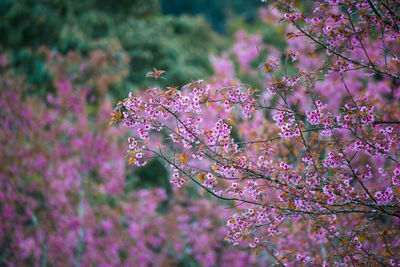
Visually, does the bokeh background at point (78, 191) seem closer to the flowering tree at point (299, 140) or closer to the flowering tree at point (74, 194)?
the flowering tree at point (74, 194)

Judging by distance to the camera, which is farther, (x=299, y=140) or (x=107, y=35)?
(x=107, y=35)

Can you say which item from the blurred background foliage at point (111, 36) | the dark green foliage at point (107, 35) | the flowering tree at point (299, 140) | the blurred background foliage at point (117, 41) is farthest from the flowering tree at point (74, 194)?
the flowering tree at point (299, 140)

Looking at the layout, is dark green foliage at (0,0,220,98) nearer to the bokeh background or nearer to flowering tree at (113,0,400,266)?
the bokeh background

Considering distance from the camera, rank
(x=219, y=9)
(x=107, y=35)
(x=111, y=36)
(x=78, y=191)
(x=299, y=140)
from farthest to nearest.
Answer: (x=219, y=9) → (x=107, y=35) → (x=111, y=36) → (x=78, y=191) → (x=299, y=140)

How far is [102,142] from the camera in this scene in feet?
20.1

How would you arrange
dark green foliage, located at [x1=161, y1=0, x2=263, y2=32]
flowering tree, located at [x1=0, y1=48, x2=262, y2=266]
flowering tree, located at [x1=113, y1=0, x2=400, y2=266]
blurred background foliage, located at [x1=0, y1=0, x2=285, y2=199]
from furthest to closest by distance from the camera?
dark green foliage, located at [x1=161, y1=0, x2=263, y2=32]
blurred background foliage, located at [x1=0, y1=0, x2=285, y2=199]
flowering tree, located at [x1=0, y1=48, x2=262, y2=266]
flowering tree, located at [x1=113, y1=0, x2=400, y2=266]

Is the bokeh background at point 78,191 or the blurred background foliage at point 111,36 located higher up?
the blurred background foliage at point 111,36

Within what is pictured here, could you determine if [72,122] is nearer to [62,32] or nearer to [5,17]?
[62,32]

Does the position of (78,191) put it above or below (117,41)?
below

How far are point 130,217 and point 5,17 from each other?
6.38 m

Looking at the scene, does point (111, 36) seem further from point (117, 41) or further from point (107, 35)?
point (117, 41)

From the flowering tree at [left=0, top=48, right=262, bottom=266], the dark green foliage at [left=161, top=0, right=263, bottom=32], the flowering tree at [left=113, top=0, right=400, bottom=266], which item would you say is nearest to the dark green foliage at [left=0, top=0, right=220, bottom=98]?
the flowering tree at [left=0, top=48, right=262, bottom=266]

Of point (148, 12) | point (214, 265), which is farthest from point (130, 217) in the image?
point (148, 12)

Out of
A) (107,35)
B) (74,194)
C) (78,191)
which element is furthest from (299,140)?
(107,35)
